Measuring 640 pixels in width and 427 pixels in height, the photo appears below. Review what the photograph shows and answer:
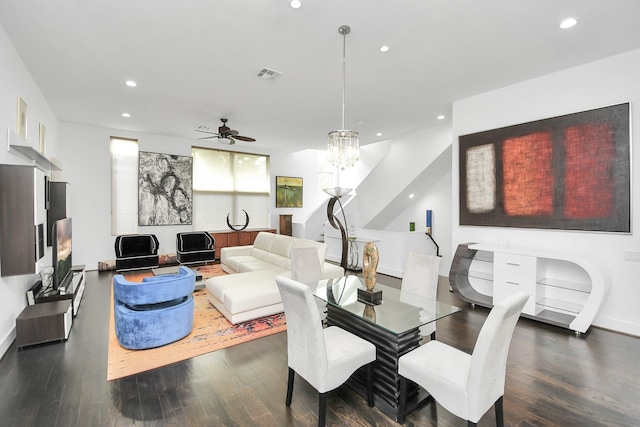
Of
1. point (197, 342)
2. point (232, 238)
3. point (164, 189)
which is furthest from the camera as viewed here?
point (232, 238)

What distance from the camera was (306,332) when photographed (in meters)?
1.91

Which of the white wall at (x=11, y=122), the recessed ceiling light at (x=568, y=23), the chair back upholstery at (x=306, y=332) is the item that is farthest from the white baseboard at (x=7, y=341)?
the recessed ceiling light at (x=568, y=23)

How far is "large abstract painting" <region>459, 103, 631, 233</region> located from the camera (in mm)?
3391

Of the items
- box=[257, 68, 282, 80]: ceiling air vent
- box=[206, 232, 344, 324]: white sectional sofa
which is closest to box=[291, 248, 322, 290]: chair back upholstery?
box=[206, 232, 344, 324]: white sectional sofa

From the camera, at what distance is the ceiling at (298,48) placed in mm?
2582

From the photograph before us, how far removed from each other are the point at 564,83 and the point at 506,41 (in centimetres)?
135

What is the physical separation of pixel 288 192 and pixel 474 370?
8.25m

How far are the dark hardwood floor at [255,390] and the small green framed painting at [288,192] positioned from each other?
6.37 m

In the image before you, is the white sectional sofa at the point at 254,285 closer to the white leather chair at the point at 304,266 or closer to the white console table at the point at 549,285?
the white leather chair at the point at 304,266

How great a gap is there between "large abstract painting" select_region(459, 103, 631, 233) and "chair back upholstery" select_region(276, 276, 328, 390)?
3723mm

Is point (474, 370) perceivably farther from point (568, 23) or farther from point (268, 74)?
point (268, 74)

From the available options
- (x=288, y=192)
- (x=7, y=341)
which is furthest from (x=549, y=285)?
(x=288, y=192)

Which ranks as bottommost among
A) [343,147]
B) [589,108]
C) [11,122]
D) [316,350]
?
[316,350]

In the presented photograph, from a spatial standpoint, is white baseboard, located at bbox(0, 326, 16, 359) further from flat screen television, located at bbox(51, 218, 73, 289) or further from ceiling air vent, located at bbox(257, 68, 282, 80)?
ceiling air vent, located at bbox(257, 68, 282, 80)
